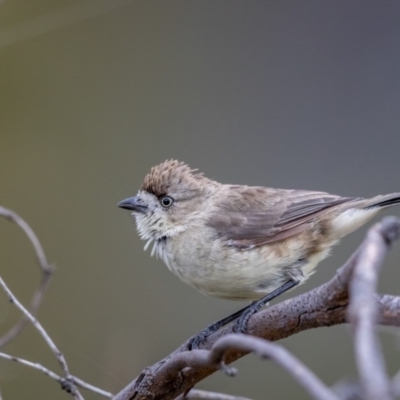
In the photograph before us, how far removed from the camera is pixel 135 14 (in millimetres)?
5992

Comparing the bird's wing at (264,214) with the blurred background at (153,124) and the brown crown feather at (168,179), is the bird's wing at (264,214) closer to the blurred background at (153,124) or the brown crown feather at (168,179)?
the brown crown feather at (168,179)

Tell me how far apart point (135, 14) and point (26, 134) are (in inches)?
54.1

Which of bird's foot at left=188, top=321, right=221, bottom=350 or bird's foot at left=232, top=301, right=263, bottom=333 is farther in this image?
bird's foot at left=188, top=321, right=221, bottom=350

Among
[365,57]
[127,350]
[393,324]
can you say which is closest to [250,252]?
[393,324]

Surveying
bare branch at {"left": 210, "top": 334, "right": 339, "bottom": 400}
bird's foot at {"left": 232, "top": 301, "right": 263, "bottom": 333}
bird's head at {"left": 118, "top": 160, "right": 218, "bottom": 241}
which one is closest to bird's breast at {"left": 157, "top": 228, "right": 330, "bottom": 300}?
bird's foot at {"left": 232, "top": 301, "right": 263, "bottom": 333}

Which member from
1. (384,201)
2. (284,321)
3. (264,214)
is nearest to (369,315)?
(284,321)

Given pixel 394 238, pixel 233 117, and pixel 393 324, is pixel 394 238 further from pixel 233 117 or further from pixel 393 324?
pixel 233 117

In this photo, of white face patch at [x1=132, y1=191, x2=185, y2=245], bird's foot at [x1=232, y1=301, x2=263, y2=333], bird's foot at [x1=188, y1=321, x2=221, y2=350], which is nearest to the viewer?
bird's foot at [x1=232, y1=301, x2=263, y2=333]

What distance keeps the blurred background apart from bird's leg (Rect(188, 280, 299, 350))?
2.26 meters

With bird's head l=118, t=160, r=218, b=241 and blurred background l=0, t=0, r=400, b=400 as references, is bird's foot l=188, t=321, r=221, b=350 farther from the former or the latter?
blurred background l=0, t=0, r=400, b=400

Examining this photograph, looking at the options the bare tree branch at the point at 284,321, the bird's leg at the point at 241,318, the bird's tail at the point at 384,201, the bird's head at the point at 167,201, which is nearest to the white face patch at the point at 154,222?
the bird's head at the point at 167,201

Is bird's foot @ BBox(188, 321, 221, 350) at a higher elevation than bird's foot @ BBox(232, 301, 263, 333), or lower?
lower

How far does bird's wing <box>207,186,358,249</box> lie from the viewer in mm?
3250

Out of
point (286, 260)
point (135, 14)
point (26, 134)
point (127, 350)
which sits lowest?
point (127, 350)
